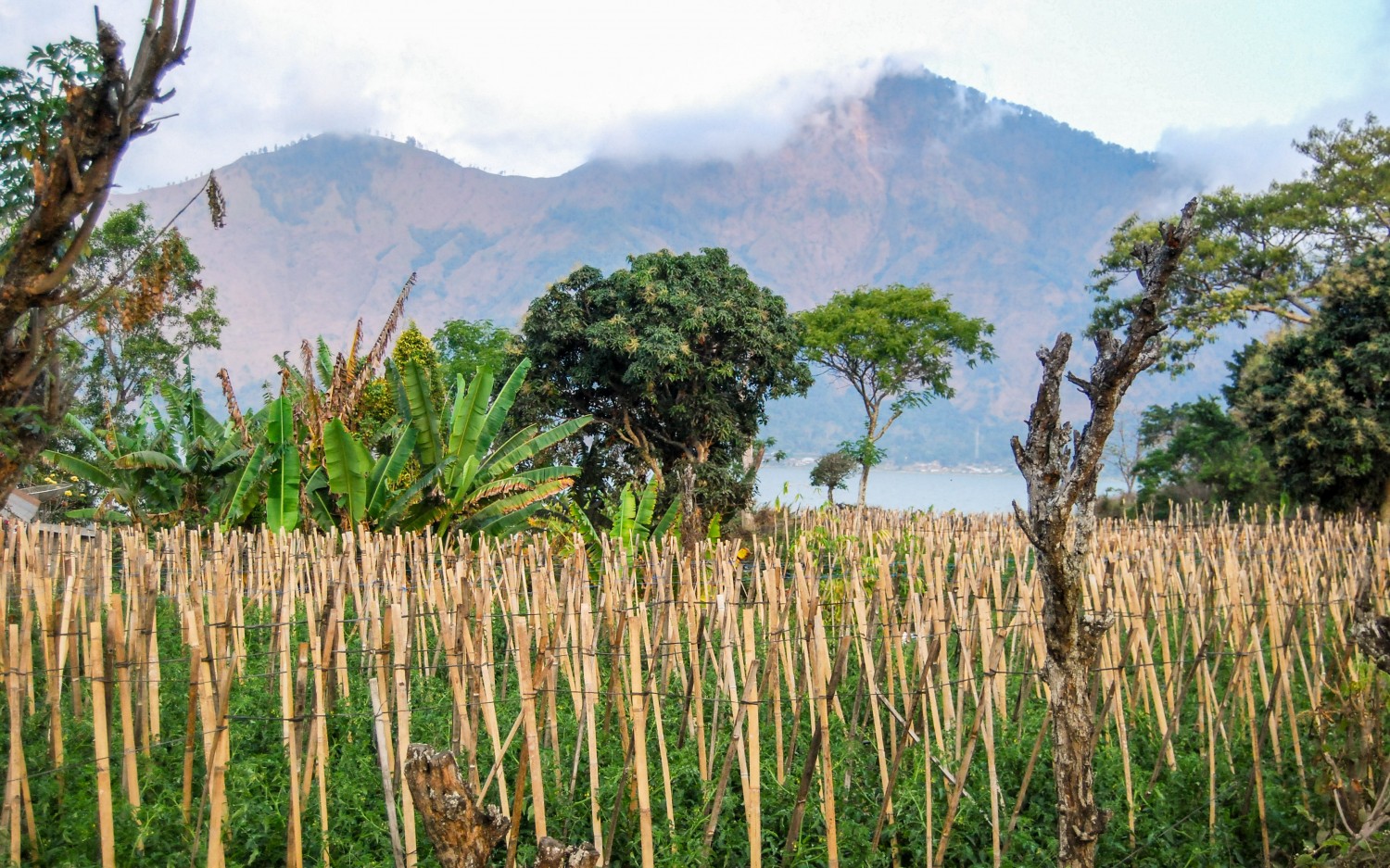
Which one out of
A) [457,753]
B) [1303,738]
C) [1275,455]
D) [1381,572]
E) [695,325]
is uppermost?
[695,325]

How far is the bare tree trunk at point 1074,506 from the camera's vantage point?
8.96 feet

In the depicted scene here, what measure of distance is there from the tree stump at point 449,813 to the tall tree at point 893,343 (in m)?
17.2

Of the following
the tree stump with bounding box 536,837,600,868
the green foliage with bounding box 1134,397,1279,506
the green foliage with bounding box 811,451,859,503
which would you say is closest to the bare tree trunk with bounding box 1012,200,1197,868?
the tree stump with bounding box 536,837,600,868

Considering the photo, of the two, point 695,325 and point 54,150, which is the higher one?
point 695,325

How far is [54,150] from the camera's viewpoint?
224cm

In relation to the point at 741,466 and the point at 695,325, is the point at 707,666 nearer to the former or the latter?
the point at 695,325

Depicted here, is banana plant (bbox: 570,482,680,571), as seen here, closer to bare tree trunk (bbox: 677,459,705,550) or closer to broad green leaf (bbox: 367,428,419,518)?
bare tree trunk (bbox: 677,459,705,550)

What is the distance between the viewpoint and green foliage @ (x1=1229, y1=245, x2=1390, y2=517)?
11000 mm

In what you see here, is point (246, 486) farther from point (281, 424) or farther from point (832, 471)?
point (832, 471)

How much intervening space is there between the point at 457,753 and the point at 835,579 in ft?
16.0

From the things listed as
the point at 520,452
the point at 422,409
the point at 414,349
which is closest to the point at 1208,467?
the point at 520,452

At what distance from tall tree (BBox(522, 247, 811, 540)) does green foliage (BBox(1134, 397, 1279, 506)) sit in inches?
287

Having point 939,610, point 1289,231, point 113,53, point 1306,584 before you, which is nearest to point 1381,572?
point 1306,584

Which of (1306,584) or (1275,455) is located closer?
(1306,584)
